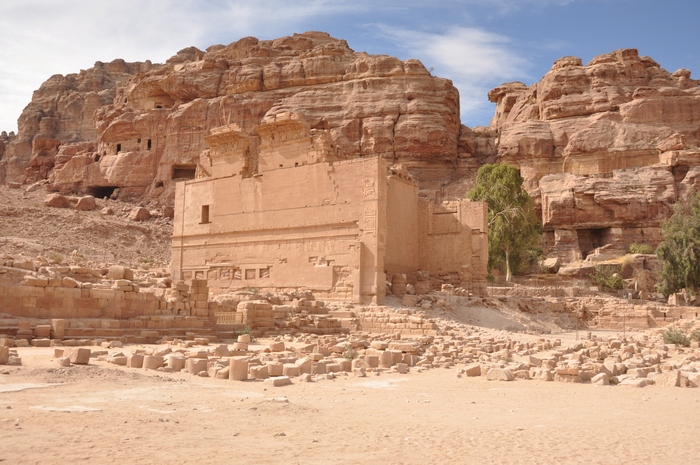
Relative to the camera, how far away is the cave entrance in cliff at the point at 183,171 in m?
49.7

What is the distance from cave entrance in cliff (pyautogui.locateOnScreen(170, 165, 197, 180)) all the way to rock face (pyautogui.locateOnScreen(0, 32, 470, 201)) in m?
0.08

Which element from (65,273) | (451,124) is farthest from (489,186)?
(65,273)

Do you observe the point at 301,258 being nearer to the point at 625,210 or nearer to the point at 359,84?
the point at 625,210

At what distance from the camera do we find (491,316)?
20.3 metres

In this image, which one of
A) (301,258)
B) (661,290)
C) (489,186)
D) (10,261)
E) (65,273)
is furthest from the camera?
(489,186)

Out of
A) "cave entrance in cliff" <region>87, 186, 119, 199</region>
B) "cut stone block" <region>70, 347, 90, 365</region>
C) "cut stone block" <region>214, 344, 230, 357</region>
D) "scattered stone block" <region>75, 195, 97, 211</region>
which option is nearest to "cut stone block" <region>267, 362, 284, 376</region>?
"cut stone block" <region>214, 344, 230, 357</region>

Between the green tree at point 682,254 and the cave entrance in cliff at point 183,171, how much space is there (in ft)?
112

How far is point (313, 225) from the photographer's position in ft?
70.4

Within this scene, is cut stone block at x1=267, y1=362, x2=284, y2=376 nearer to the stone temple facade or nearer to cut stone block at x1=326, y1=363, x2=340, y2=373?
cut stone block at x1=326, y1=363, x2=340, y2=373

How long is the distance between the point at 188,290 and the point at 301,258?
19.1ft

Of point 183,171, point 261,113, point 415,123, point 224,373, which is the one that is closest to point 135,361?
point 224,373

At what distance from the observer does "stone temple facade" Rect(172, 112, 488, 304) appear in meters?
20.4

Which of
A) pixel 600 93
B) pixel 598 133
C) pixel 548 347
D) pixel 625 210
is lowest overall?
pixel 548 347

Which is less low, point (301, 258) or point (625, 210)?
point (625, 210)
